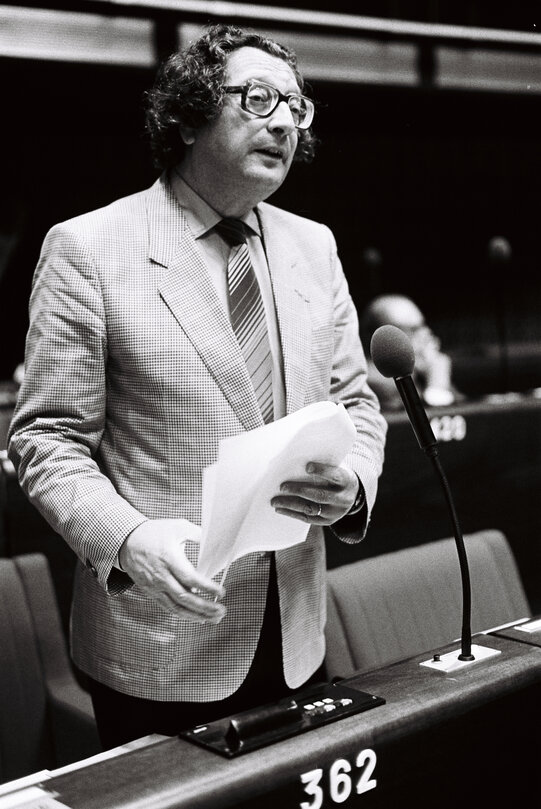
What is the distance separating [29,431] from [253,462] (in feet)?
1.23

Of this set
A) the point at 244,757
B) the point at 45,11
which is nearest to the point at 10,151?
the point at 45,11

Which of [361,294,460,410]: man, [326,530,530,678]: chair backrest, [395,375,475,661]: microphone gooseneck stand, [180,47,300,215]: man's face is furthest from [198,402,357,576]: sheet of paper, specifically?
[361,294,460,410]: man

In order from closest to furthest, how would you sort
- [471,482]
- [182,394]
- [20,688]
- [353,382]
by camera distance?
[182,394], [353,382], [20,688], [471,482]

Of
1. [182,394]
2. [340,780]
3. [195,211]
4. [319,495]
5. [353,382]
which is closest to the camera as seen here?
[340,780]

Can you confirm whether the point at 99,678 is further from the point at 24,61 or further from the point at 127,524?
the point at 24,61

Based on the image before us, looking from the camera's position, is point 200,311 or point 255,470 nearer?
point 255,470

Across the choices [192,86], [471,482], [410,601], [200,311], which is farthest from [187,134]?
[471,482]

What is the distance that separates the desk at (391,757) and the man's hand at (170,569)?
14 centimetres

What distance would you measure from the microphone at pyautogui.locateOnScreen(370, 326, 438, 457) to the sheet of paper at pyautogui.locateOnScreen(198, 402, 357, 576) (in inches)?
4.8

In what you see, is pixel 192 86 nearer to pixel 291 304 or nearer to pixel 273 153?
pixel 273 153

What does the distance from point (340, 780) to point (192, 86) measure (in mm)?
942

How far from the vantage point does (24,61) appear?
14.6 feet

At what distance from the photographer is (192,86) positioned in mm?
1343

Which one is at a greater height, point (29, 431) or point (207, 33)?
point (207, 33)
